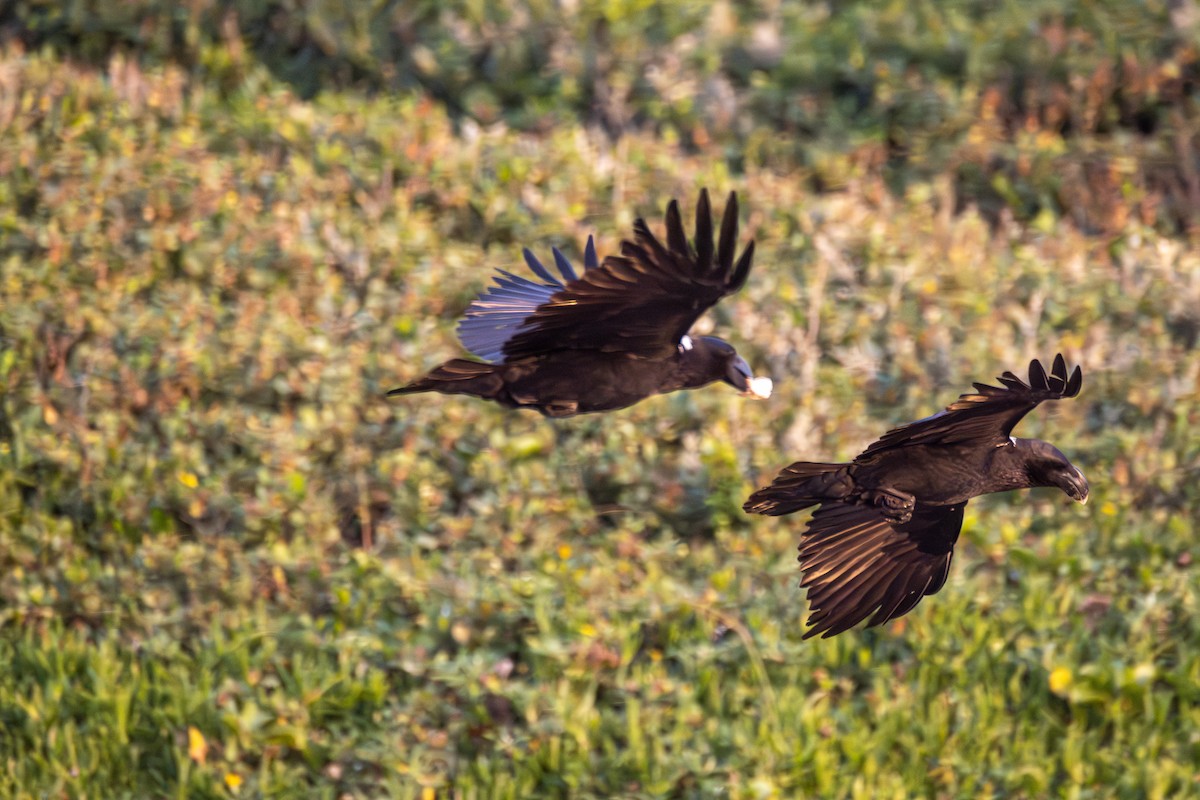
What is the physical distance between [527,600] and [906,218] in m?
2.66

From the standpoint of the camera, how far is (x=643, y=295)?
3717 millimetres

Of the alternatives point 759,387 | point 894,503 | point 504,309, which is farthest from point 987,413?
point 504,309

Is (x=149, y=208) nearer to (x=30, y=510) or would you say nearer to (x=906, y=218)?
(x=30, y=510)

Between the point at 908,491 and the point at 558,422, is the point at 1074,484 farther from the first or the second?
the point at 558,422

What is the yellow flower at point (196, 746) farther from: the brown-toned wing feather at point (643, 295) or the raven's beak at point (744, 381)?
the raven's beak at point (744, 381)

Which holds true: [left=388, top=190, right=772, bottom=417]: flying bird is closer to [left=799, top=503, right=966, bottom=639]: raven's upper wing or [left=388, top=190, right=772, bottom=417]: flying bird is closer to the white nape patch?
the white nape patch

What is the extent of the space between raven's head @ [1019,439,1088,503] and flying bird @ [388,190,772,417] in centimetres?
62

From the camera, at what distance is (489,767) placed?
5.49 m

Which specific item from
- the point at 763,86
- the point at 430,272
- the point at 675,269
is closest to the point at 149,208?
the point at 430,272

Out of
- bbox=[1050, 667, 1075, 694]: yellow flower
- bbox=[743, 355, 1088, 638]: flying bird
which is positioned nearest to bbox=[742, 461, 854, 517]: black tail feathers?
bbox=[743, 355, 1088, 638]: flying bird

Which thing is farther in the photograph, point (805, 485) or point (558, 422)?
point (558, 422)

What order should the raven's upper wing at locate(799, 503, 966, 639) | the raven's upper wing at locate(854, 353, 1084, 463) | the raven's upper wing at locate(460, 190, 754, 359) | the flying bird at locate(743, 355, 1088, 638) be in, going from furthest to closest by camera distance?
the raven's upper wing at locate(799, 503, 966, 639), the flying bird at locate(743, 355, 1088, 638), the raven's upper wing at locate(460, 190, 754, 359), the raven's upper wing at locate(854, 353, 1084, 463)

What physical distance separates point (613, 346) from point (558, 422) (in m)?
2.49

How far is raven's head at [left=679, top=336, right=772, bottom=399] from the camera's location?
397cm
